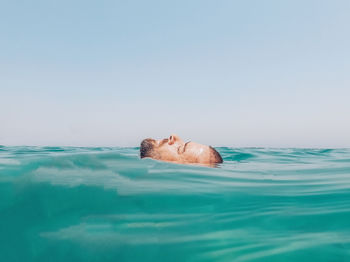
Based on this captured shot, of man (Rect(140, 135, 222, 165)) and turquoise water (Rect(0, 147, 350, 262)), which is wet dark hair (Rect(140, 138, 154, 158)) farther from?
turquoise water (Rect(0, 147, 350, 262))

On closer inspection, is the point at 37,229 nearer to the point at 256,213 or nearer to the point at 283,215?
the point at 256,213

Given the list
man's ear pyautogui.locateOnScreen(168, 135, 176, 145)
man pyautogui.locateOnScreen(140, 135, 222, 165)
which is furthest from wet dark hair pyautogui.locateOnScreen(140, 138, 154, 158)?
man's ear pyautogui.locateOnScreen(168, 135, 176, 145)

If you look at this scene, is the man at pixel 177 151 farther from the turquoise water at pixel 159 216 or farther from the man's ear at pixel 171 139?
the turquoise water at pixel 159 216

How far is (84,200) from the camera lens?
4.04 metres

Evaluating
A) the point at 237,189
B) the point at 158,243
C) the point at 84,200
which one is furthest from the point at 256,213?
the point at 84,200

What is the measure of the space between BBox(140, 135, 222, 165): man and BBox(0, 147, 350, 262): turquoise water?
1.61m

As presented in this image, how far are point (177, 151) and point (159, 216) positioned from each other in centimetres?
369

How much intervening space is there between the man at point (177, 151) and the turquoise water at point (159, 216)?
1.61 metres

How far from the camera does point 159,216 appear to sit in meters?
3.66

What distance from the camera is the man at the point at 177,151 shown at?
23.6 feet

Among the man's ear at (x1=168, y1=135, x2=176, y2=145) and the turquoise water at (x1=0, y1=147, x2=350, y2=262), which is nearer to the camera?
the turquoise water at (x1=0, y1=147, x2=350, y2=262)

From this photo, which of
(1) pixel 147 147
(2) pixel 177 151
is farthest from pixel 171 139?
(1) pixel 147 147

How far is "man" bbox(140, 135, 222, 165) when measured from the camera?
23.6ft

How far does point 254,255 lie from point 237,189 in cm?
214
